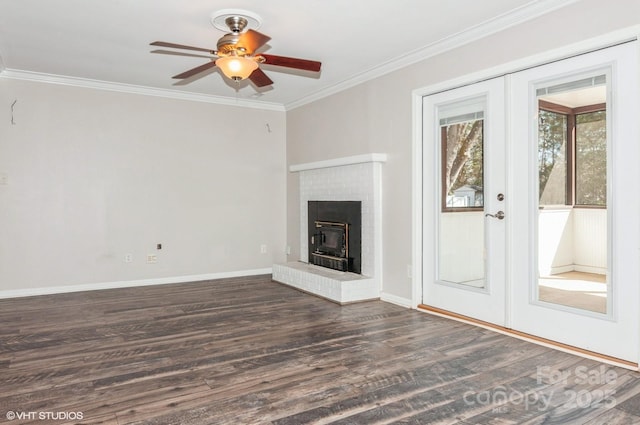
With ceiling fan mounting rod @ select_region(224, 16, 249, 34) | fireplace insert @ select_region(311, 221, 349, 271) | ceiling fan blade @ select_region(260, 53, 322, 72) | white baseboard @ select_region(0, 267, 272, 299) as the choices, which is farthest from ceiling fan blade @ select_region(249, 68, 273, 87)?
white baseboard @ select_region(0, 267, 272, 299)

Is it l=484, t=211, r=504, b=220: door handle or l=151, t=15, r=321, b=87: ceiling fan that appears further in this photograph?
l=484, t=211, r=504, b=220: door handle

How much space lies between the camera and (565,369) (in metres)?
2.76

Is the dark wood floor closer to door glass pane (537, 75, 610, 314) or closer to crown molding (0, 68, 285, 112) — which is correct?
door glass pane (537, 75, 610, 314)

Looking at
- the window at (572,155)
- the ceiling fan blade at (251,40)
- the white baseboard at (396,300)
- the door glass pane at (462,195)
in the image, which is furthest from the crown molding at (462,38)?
the white baseboard at (396,300)

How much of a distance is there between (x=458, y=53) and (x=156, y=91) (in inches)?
150

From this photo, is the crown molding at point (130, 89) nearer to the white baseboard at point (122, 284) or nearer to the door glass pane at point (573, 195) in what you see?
the white baseboard at point (122, 284)

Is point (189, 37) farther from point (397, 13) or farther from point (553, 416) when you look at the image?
point (553, 416)

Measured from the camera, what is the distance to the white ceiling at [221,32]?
326 cm

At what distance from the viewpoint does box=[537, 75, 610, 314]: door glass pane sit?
2.98 metres

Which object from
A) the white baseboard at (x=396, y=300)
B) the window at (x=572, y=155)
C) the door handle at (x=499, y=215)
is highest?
the window at (x=572, y=155)

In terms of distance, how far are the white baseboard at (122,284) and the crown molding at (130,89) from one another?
7.84 ft

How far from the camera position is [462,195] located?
3963 millimetres

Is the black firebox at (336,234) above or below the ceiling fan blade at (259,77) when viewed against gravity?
below

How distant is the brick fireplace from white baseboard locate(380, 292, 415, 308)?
0.23 ft
